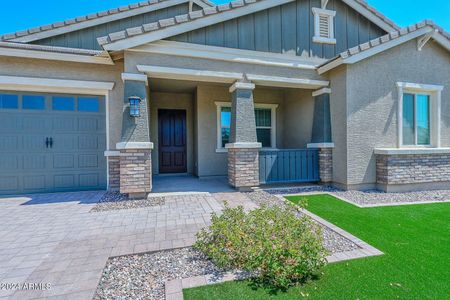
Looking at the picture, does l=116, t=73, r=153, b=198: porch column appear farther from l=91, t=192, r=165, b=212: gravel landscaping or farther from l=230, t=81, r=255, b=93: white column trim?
l=230, t=81, r=255, b=93: white column trim

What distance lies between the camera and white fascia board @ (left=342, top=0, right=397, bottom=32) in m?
7.31

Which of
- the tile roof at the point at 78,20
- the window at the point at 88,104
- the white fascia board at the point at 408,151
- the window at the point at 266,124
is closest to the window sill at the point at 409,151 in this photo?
the white fascia board at the point at 408,151

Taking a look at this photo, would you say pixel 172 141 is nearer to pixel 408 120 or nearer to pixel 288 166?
pixel 288 166

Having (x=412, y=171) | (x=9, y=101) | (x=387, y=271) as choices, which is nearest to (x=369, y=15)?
(x=412, y=171)

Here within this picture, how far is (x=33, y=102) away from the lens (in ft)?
19.7

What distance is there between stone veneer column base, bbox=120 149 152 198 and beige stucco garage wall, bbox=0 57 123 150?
135 centimetres

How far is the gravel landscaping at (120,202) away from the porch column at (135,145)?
0.24 m

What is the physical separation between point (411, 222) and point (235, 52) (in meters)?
5.58

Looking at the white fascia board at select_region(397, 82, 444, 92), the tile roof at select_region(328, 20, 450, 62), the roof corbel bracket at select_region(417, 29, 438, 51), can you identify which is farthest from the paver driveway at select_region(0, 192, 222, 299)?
the roof corbel bracket at select_region(417, 29, 438, 51)

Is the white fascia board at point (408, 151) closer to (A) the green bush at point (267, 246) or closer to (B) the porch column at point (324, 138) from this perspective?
(B) the porch column at point (324, 138)

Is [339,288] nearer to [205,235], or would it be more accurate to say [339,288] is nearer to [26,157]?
[205,235]

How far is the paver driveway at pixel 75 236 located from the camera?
7.82 feet

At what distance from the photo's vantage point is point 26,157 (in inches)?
235

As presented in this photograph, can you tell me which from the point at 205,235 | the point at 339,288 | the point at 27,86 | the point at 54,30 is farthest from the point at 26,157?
the point at 339,288
